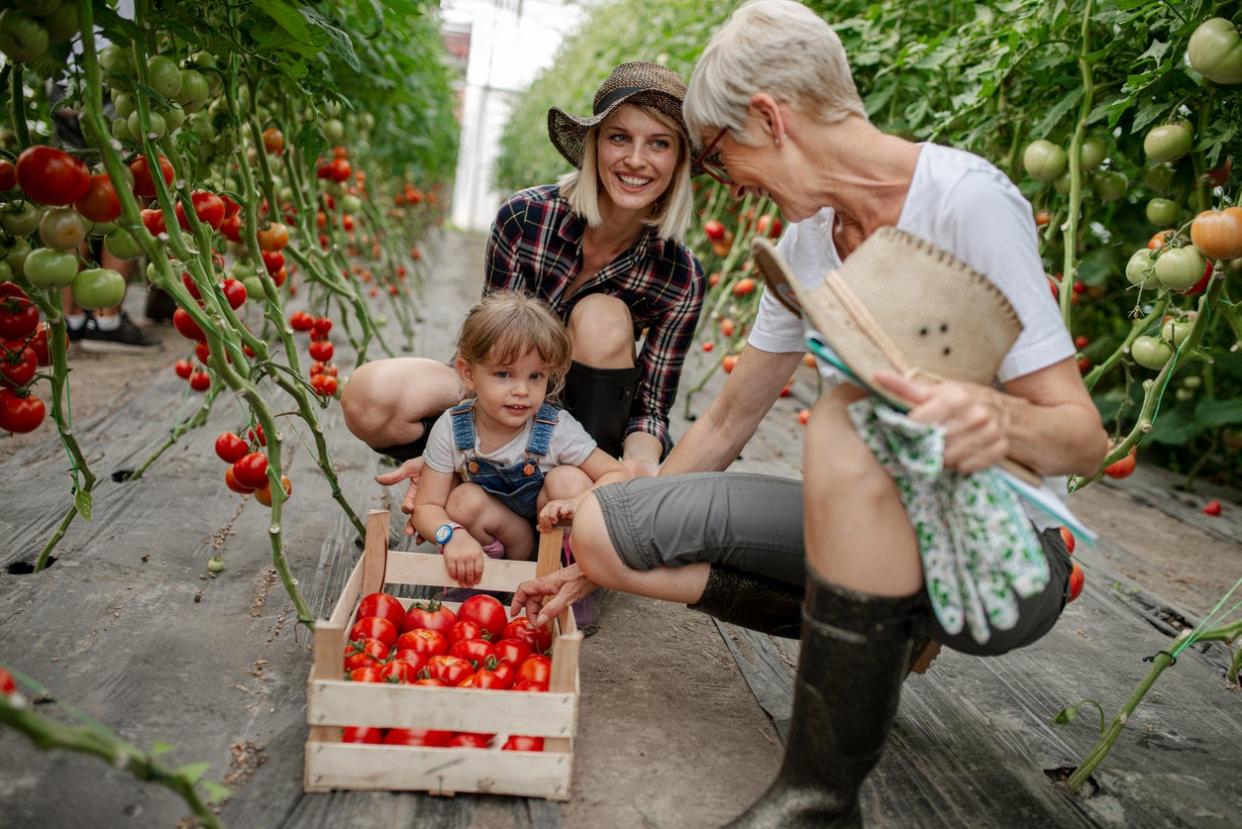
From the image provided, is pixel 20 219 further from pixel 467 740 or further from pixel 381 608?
pixel 467 740

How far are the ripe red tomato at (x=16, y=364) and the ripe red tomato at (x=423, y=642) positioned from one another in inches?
30.4

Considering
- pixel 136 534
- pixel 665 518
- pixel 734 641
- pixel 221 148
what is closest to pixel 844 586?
pixel 665 518

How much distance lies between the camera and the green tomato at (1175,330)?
6.41 ft

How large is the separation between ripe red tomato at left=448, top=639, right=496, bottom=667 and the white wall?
14025mm

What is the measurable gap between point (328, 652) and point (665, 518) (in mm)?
516

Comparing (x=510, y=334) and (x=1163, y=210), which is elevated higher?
(x=1163, y=210)

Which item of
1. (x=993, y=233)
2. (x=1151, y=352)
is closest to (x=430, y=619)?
(x=993, y=233)

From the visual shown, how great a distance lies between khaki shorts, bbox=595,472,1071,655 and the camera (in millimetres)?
1511

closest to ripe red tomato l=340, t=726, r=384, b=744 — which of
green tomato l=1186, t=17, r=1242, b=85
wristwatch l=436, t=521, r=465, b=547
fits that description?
wristwatch l=436, t=521, r=465, b=547

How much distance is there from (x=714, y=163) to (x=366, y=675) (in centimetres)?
97

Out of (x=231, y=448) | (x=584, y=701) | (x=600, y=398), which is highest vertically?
(x=600, y=398)

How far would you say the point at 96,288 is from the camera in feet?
5.01

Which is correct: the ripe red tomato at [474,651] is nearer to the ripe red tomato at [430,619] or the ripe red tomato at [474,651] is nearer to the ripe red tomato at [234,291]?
the ripe red tomato at [430,619]

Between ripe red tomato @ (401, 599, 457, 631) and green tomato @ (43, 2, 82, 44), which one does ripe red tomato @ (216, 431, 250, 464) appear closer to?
ripe red tomato @ (401, 599, 457, 631)
